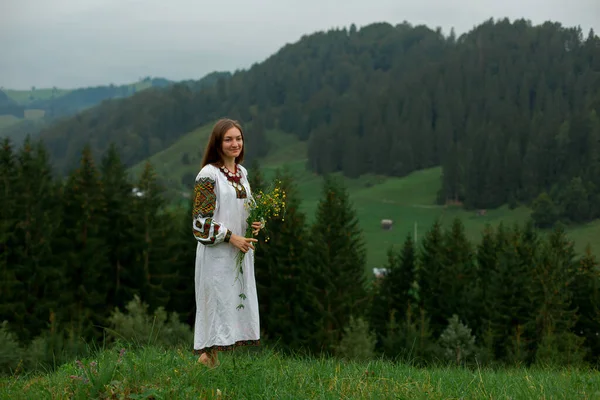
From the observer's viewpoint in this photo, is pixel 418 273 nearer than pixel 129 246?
No

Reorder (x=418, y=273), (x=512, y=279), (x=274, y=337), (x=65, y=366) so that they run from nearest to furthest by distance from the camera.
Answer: (x=65, y=366) → (x=274, y=337) → (x=512, y=279) → (x=418, y=273)

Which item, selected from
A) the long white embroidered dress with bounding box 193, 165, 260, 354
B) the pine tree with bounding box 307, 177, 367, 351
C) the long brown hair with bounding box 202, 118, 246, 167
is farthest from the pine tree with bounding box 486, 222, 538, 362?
the long brown hair with bounding box 202, 118, 246, 167

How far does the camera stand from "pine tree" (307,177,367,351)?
4888 cm

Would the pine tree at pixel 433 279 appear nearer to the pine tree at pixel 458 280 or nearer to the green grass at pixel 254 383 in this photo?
the pine tree at pixel 458 280

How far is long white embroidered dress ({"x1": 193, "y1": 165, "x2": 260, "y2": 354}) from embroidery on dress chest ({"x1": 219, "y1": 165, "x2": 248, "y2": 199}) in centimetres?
1

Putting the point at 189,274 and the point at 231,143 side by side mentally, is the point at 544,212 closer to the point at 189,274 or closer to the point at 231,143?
the point at 189,274

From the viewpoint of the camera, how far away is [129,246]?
49.3m

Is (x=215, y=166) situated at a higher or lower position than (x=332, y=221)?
higher

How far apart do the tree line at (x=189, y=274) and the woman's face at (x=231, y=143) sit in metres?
33.8

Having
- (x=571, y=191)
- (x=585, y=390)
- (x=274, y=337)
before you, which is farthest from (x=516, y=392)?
(x=571, y=191)

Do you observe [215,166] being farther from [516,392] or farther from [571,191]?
[571,191]

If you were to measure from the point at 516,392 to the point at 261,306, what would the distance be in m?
43.2

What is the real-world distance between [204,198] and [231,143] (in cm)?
74

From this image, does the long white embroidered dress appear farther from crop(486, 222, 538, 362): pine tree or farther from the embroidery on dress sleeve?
crop(486, 222, 538, 362): pine tree
